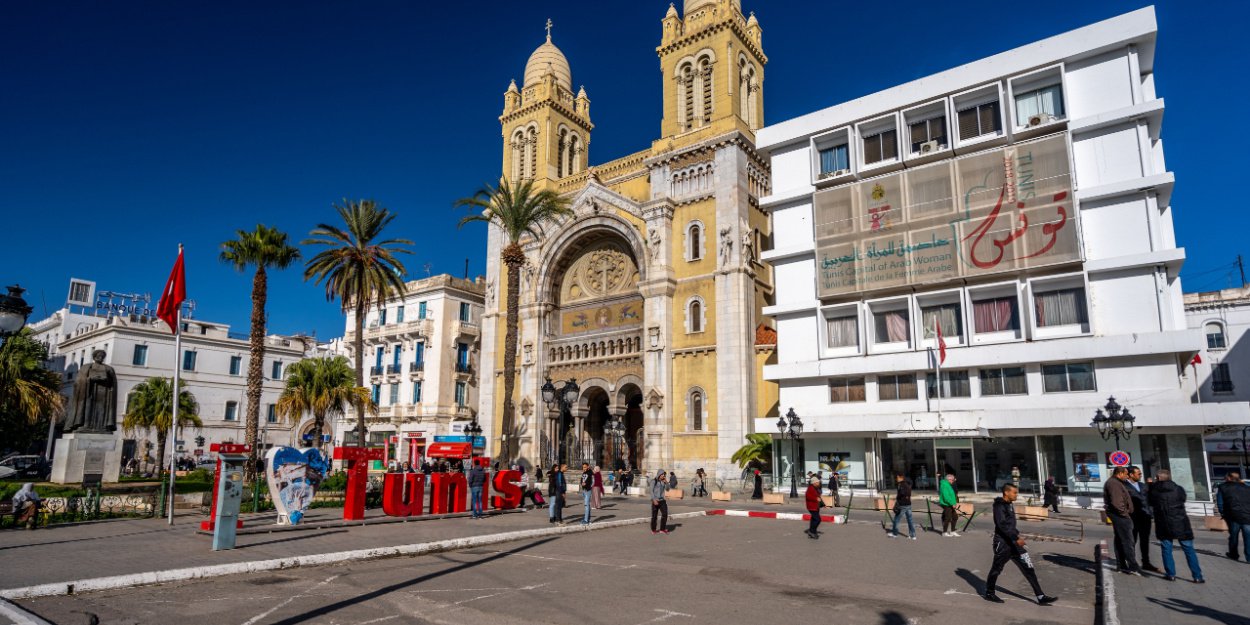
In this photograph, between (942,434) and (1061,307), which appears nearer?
(1061,307)

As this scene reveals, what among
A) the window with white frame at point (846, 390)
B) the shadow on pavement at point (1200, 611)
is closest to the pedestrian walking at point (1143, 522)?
the shadow on pavement at point (1200, 611)

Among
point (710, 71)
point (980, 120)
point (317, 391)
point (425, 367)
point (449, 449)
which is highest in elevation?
point (710, 71)

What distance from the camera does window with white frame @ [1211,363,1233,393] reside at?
40.8 meters

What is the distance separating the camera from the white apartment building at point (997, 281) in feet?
83.0

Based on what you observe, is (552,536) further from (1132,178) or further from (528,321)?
(528,321)

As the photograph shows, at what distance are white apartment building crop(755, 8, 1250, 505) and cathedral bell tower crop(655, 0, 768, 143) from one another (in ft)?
24.1

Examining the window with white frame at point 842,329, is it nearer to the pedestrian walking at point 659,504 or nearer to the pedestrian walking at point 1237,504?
the pedestrian walking at point 659,504

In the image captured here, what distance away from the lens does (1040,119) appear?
91.6 feet

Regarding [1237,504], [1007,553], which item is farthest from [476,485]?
[1237,504]

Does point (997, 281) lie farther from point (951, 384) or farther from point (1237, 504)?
point (1237, 504)

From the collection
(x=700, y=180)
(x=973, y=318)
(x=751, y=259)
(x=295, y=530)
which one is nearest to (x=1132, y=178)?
(x=973, y=318)

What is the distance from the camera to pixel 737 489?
1347 inches

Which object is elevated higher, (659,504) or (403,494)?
(403,494)

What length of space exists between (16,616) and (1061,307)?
98.4ft
